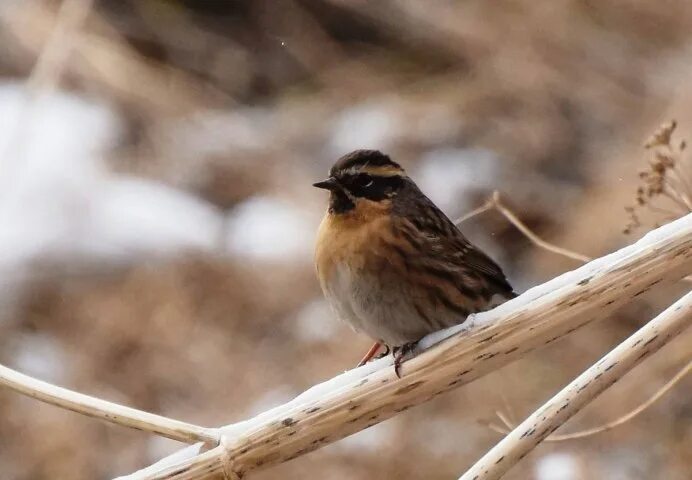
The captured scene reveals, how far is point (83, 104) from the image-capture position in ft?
22.4

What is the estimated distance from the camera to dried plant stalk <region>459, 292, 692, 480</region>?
2422 mm

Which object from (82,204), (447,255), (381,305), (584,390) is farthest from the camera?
(82,204)

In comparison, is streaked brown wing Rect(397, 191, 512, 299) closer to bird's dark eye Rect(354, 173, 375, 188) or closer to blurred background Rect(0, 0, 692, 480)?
bird's dark eye Rect(354, 173, 375, 188)

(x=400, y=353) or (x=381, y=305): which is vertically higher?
(x=381, y=305)

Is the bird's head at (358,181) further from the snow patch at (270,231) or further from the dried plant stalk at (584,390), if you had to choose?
the snow patch at (270,231)

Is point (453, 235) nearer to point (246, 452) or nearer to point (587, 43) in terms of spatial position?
point (246, 452)

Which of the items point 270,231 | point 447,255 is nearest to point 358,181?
point 447,255

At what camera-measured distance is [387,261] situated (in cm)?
334

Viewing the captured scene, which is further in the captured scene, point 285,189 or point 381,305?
point 285,189

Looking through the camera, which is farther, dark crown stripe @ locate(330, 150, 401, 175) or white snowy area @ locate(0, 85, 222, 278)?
white snowy area @ locate(0, 85, 222, 278)

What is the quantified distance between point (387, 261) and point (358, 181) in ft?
0.82

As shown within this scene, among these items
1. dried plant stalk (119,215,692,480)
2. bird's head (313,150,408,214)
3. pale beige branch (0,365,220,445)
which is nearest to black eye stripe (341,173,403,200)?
bird's head (313,150,408,214)

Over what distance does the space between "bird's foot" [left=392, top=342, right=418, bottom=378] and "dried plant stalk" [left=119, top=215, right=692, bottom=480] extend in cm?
1

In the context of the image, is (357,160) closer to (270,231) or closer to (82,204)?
(270,231)
